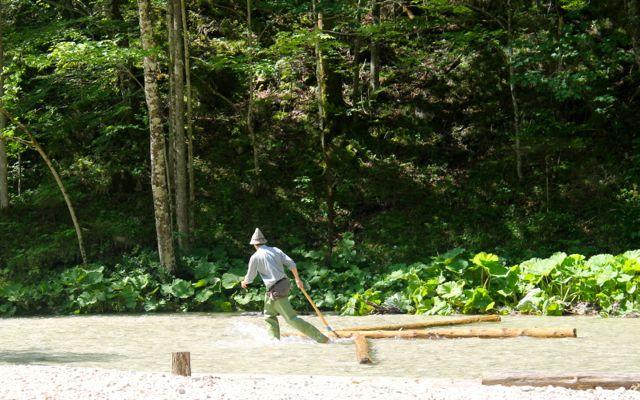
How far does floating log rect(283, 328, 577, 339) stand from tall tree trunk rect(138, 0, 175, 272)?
20.3 ft

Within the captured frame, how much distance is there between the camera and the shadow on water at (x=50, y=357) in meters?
10.1

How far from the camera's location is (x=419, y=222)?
802 inches

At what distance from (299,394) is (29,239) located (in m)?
15.9

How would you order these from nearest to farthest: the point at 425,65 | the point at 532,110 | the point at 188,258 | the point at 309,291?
the point at 309,291, the point at 188,258, the point at 532,110, the point at 425,65

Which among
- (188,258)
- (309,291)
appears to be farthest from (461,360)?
(188,258)

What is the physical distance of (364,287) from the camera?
1709cm

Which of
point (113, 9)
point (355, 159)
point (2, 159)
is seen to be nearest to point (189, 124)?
point (113, 9)

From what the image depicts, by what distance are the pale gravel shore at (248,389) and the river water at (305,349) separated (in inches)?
28.0

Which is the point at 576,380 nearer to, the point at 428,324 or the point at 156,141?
the point at 428,324

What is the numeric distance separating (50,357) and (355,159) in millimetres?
13363

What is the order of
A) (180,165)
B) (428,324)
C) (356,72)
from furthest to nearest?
(356,72) < (180,165) < (428,324)

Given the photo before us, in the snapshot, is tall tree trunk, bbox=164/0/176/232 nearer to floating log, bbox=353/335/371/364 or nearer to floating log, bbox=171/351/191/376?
floating log, bbox=353/335/371/364

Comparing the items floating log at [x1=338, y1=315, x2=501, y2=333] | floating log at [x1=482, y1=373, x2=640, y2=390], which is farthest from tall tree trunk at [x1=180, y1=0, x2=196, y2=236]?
floating log at [x1=482, y1=373, x2=640, y2=390]

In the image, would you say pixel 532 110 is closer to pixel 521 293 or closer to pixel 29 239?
pixel 521 293
